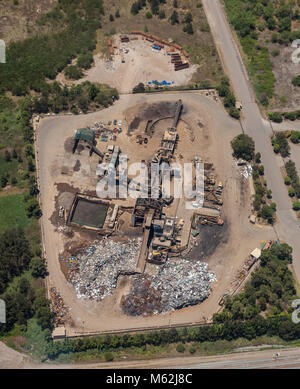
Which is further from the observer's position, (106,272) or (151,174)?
(151,174)

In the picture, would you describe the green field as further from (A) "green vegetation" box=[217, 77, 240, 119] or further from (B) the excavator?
(A) "green vegetation" box=[217, 77, 240, 119]

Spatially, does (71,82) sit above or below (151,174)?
above

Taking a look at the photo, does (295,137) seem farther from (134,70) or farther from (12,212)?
(12,212)

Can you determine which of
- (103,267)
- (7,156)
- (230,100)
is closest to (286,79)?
(230,100)

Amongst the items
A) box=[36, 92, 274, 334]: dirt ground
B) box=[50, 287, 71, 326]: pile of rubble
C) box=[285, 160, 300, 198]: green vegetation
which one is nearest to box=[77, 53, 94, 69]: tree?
box=[36, 92, 274, 334]: dirt ground

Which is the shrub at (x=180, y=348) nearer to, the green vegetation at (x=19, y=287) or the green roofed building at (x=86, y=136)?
the green vegetation at (x=19, y=287)

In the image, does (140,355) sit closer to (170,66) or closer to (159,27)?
(170,66)

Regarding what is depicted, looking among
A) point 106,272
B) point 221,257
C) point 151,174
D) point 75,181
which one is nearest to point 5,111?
point 75,181
